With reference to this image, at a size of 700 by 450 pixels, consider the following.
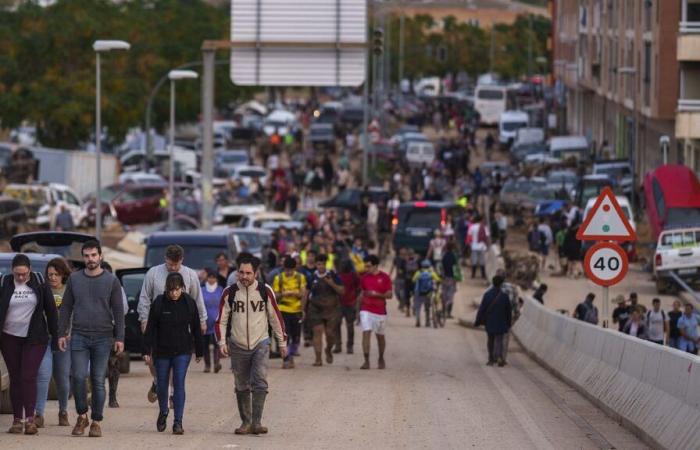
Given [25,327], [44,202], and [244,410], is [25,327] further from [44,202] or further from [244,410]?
[44,202]

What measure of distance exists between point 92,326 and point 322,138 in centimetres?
8462

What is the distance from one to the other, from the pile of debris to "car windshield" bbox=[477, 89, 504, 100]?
240ft

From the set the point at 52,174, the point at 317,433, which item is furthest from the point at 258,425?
the point at 52,174

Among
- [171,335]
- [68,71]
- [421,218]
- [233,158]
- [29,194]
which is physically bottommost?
[421,218]

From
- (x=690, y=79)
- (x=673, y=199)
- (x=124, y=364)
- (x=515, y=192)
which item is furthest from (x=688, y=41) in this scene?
(x=124, y=364)

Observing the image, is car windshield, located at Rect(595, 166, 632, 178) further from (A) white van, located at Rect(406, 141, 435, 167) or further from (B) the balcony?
(A) white van, located at Rect(406, 141, 435, 167)

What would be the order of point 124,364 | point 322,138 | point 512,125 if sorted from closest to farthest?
point 124,364 < point 322,138 < point 512,125

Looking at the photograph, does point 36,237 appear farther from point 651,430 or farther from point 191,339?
point 651,430

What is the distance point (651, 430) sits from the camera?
15.4 metres

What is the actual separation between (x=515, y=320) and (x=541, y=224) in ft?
52.1

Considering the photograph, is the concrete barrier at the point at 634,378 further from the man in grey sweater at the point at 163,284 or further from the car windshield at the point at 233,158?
the car windshield at the point at 233,158

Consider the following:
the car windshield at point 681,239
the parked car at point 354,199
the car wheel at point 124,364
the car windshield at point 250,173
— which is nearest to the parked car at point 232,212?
the parked car at point 354,199

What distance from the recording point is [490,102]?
385ft

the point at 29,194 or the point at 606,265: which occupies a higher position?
the point at 606,265
